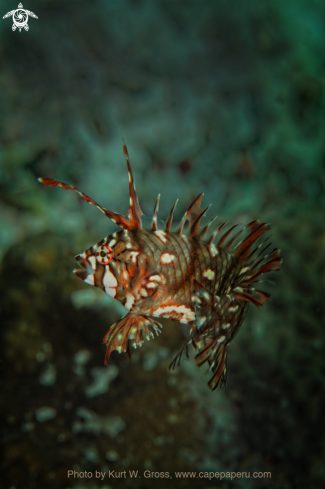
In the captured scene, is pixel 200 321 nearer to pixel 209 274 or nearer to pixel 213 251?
pixel 209 274

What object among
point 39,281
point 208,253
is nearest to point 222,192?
point 208,253

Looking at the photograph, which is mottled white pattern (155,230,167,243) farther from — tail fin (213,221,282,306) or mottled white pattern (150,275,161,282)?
tail fin (213,221,282,306)

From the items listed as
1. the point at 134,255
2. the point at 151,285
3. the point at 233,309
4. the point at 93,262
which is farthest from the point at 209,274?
the point at 93,262

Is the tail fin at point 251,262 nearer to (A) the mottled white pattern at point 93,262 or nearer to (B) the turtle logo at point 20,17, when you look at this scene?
(A) the mottled white pattern at point 93,262

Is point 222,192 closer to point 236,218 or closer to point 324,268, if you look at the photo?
point 236,218

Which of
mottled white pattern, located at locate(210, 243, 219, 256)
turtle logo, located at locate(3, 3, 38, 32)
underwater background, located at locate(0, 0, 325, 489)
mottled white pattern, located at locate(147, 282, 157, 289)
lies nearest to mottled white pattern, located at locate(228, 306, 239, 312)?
mottled white pattern, located at locate(210, 243, 219, 256)
